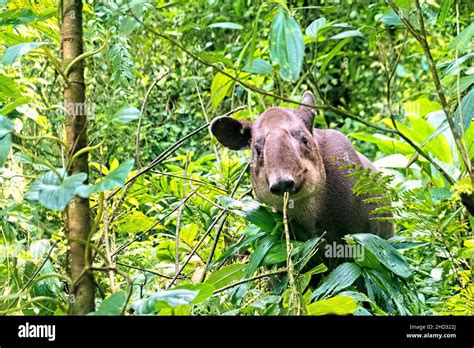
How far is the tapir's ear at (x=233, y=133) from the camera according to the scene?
4208 millimetres

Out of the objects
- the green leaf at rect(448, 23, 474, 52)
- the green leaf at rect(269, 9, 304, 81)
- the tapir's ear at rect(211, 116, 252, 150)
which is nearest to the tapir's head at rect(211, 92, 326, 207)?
the tapir's ear at rect(211, 116, 252, 150)

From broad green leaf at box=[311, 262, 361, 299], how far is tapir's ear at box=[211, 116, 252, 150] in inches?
50.0

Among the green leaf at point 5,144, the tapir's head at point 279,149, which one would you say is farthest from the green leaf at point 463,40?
the green leaf at point 5,144

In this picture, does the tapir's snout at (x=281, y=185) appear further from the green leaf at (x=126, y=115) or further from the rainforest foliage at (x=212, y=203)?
the green leaf at (x=126, y=115)

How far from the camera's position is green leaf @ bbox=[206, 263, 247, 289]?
11.2 ft

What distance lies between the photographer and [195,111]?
30.5 feet

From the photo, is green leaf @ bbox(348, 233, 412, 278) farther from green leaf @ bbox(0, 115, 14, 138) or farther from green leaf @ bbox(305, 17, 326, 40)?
green leaf @ bbox(0, 115, 14, 138)

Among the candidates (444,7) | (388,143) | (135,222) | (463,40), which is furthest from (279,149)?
(388,143)

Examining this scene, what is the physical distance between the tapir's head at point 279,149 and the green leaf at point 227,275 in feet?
1.40

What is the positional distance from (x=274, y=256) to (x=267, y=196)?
2.13 ft

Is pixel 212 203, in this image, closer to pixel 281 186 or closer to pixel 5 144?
pixel 281 186
